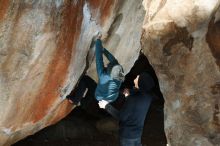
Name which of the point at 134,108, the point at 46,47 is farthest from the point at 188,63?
the point at 46,47

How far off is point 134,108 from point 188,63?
97 cm

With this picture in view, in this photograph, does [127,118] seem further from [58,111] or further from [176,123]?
[58,111]

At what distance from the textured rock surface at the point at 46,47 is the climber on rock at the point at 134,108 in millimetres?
1012

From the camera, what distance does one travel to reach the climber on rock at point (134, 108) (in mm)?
5801

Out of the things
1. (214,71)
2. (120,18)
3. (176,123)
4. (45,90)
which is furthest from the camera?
(120,18)

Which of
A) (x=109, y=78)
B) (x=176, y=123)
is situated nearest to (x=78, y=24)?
(x=109, y=78)

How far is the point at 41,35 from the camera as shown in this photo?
5840mm

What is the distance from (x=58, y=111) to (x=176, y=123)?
2.32m

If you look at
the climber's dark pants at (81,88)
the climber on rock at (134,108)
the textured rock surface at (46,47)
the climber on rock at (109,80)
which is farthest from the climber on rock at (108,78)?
the climber's dark pants at (81,88)

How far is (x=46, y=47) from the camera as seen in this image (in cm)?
604

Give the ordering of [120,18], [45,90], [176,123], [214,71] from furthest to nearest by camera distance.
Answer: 1. [120,18]
2. [45,90]
3. [176,123]
4. [214,71]

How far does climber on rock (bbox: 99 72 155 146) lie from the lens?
5801mm

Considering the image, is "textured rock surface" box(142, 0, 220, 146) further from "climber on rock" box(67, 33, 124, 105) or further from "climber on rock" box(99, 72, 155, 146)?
"climber on rock" box(67, 33, 124, 105)

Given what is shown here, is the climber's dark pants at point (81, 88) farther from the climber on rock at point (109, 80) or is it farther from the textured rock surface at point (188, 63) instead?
the textured rock surface at point (188, 63)
